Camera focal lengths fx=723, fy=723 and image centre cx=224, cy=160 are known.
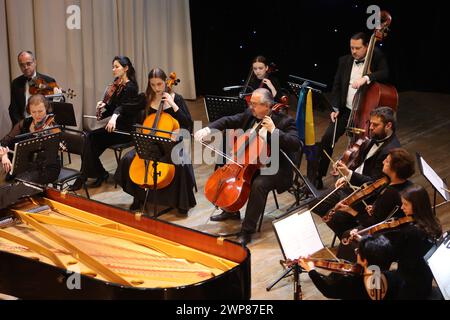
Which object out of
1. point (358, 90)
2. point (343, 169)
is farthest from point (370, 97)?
point (343, 169)

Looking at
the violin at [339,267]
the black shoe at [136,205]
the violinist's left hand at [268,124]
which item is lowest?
the black shoe at [136,205]

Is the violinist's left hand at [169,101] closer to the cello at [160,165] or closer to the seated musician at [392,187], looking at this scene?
the cello at [160,165]

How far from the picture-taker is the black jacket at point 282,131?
5500 millimetres

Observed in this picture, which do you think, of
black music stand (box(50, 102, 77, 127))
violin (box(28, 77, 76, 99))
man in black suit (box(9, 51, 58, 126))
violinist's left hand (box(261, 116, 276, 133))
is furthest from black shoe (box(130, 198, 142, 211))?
man in black suit (box(9, 51, 58, 126))

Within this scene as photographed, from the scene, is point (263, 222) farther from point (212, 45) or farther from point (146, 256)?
point (212, 45)

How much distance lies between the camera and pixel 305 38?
9891 millimetres

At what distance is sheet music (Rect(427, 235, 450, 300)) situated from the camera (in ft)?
13.3

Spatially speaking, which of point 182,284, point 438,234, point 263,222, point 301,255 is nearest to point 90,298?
point 182,284

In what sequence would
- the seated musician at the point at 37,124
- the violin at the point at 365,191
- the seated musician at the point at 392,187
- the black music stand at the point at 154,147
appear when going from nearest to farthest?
the seated musician at the point at 392,187 < the violin at the point at 365,191 < the black music stand at the point at 154,147 < the seated musician at the point at 37,124

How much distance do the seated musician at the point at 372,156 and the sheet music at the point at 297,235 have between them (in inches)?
26.9

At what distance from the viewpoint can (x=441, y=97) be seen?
31.9 ft

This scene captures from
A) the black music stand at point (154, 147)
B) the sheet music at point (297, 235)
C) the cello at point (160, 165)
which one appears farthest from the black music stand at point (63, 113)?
the sheet music at point (297, 235)

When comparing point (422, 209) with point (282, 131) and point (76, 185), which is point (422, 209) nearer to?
point (282, 131)

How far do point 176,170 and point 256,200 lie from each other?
876 mm
